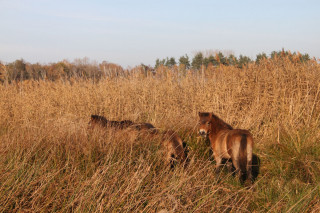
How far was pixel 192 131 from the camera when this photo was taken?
6.55 meters

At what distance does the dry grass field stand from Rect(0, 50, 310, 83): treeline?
518mm

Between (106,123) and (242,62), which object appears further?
(242,62)

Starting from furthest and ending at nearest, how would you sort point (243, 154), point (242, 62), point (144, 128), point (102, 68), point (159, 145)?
1. point (102, 68)
2. point (242, 62)
3. point (144, 128)
4. point (159, 145)
5. point (243, 154)

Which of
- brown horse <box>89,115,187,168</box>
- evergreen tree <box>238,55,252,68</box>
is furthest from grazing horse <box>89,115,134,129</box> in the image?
→ evergreen tree <box>238,55,252,68</box>

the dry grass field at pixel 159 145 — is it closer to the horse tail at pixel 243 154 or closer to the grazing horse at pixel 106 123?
the horse tail at pixel 243 154

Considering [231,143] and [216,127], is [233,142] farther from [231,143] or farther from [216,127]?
[216,127]

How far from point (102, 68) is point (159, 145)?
36.8 ft

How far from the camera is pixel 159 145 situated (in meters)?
5.19

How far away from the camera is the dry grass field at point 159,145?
10.8 feet

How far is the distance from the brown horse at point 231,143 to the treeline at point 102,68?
3751 millimetres

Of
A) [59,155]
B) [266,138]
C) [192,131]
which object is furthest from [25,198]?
[266,138]

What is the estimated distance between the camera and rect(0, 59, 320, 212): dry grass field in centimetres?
329

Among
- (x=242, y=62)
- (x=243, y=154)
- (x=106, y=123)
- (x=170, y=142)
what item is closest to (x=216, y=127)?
(x=243, y=154)

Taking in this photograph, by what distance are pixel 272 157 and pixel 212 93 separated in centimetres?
306
